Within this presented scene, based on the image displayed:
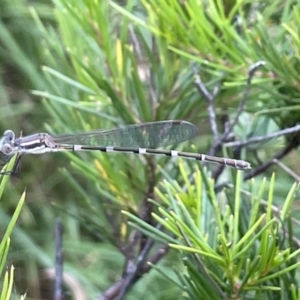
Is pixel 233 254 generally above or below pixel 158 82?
below

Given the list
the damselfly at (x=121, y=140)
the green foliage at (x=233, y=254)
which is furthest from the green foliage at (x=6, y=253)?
the damselfly at (x=121, y=140)

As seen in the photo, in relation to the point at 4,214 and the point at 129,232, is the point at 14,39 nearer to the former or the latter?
the point at 4,214

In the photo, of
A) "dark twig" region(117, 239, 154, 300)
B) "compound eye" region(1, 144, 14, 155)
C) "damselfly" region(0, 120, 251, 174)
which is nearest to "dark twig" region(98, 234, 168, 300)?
"dark twig" region(117, 239, 154, 300)

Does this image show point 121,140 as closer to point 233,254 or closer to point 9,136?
point 9,136

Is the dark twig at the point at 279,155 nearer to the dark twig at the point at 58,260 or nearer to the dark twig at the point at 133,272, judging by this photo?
the dark twig at the point at 133,272

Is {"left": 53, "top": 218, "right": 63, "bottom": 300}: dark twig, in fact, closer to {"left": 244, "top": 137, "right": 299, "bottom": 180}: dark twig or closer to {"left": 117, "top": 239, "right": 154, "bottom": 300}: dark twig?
{"left": 117, "top": 239, "right": 154, "bottom": 300}: dark twig

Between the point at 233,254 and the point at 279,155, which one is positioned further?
the point at 279,155

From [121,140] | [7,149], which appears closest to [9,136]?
[7,149]
